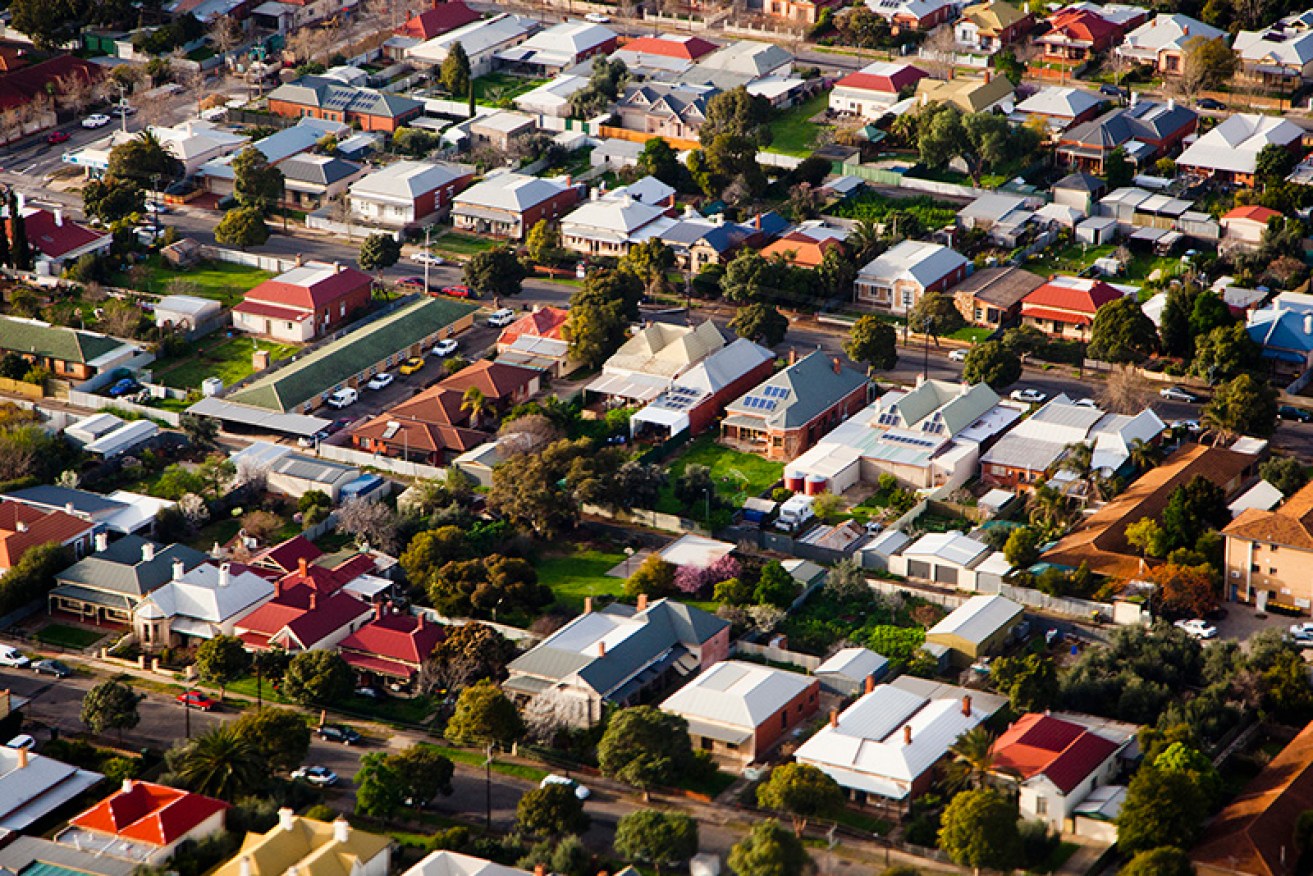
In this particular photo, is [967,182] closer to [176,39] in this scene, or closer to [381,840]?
[176,39]

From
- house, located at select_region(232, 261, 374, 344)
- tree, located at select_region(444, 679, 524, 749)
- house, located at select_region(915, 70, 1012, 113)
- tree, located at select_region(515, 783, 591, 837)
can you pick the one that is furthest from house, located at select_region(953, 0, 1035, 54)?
tree, located at select_region(515, 783, 591, 837)

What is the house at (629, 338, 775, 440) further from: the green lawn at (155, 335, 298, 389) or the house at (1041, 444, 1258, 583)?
the green lawn at (155, 335, 298, 389)

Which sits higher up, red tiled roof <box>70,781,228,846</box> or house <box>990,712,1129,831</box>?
red tiled roof <box>70,781,228,846</box>

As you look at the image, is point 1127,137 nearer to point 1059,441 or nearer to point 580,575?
point 1059,441

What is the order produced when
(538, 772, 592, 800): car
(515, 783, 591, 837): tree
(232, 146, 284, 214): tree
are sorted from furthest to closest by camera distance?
1. (232, 146, 284, 214): tree
2. (538, 772, 592, 800): car
3. (515, 783, 591, 837): tree

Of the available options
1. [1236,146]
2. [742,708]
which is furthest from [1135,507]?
[1236,146]

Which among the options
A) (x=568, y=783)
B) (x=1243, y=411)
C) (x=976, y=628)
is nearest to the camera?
(x=568, y=783)

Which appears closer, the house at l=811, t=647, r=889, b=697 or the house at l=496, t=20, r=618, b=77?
the house at l=811, t=647, r=889, b=697
